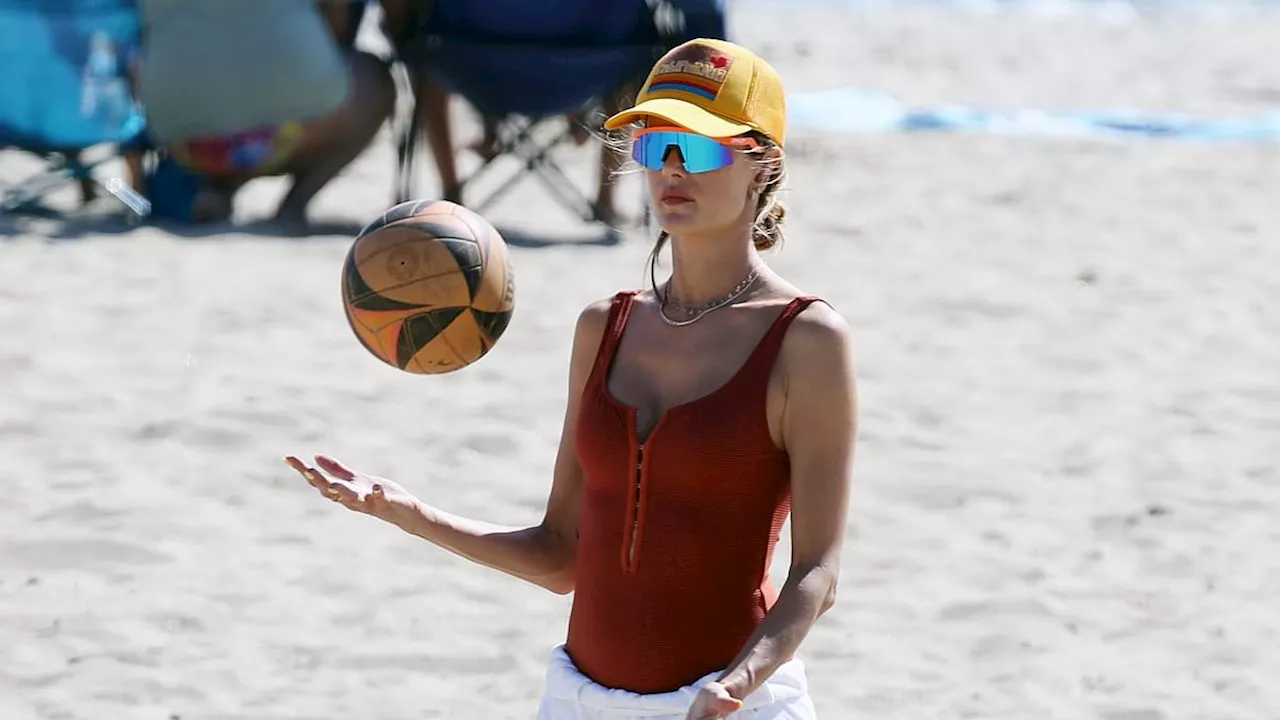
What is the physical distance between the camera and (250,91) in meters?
8.64

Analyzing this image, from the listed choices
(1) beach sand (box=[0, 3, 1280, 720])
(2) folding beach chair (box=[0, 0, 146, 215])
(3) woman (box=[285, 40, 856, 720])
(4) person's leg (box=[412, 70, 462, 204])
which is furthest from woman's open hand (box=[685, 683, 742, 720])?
(2) folding beach chair (box=[0, 0, 146, 215])

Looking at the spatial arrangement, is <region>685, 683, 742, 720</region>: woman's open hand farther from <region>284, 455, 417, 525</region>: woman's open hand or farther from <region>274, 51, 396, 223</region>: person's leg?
<region>274, 51, 396, 223</region>: person's leg

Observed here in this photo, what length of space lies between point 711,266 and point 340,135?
→ 266 inches

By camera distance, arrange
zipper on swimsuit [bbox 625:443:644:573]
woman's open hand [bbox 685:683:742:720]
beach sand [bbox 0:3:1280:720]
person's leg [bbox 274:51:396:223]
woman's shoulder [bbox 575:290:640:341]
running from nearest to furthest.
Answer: woman's open hand [bbox 685:683:742:720]
zipper on swimsuit [bbox 625:443:644:573]
woman's shoulder [bbox 575:290:640:341]
beach sand [bbox 0:3:1280:720]
person's leg [bbox 274:51:396:223]

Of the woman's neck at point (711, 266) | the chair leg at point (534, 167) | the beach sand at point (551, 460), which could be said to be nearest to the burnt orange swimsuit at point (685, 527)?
the woman's neck at point (711, 266)

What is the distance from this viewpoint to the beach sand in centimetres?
428

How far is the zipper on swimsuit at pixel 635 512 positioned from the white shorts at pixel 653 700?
0.17 metres

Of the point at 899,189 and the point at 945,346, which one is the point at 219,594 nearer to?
the point at 945,346

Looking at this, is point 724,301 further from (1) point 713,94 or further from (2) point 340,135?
(2) point 340,135

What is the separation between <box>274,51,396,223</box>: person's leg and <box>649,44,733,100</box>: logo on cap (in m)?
6.68

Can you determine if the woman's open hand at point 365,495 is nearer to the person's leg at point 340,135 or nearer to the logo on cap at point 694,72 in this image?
the logo on cap at point 694,72

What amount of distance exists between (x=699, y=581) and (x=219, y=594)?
262 centimetres

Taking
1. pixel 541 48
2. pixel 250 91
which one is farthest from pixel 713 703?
pixel 250 91

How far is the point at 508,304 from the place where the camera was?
3.20 meters
